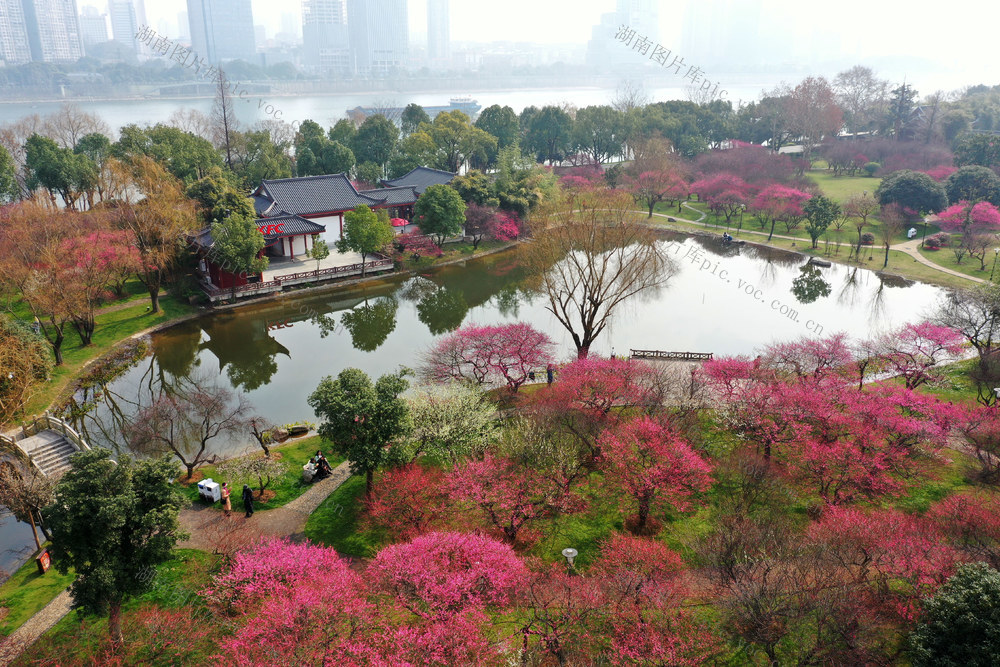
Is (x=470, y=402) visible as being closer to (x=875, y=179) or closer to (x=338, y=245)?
(x=338, y=245)

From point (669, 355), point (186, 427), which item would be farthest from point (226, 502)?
point (669, 355)

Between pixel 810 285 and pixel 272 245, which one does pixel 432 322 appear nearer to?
pixel 272 245

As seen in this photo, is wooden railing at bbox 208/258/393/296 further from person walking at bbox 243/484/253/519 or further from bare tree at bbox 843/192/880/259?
bare tree at bbox 843/192/880/259

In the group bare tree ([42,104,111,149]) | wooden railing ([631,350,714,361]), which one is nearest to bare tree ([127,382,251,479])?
wooden railing ([631,350,714,361])

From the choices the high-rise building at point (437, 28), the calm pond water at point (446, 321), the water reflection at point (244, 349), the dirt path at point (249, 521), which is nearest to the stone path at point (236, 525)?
the dirt path at point (249, 521)

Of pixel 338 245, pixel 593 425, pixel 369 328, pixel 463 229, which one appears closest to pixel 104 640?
pixel 593 425

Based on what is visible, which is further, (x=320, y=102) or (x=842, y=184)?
(x=320, y=102)
